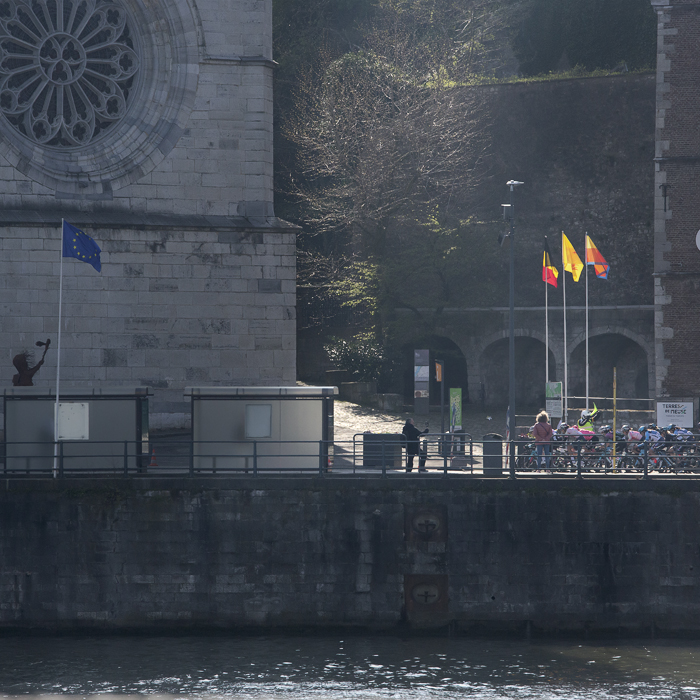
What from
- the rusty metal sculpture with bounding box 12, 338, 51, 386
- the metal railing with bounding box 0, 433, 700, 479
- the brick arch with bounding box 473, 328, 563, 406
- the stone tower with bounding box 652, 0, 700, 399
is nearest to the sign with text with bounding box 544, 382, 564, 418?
the metal railing with bounding box 0, 433, 700, 479

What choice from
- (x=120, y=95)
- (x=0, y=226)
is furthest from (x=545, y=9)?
(x=0, y=226)

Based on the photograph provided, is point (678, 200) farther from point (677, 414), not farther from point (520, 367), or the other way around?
point (520, 367)

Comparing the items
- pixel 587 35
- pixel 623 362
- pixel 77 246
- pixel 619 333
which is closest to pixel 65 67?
pixel 77 246

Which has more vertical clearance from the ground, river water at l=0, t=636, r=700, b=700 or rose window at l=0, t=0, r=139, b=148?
rose window at l=0, t=0, r=139, b=148

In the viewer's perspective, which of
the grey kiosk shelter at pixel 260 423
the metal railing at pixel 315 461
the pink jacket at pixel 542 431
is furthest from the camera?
the pink jacket at pixel 542 431

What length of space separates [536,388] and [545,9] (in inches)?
790

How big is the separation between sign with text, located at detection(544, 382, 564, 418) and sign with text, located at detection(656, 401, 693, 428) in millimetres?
2352

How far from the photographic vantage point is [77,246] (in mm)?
20000

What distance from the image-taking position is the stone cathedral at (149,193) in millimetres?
23625

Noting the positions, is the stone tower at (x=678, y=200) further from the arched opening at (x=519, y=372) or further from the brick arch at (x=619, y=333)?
the arched opening at (x=519, y=372)

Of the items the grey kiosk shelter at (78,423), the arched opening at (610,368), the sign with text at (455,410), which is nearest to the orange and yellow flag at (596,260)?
the sign with text at (455,410)

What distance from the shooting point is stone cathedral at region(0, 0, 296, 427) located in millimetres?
23625

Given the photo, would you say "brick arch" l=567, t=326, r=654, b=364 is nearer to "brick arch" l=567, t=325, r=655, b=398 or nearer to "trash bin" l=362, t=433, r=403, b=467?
"brick arch" l=567, t=325, r=655, b=398

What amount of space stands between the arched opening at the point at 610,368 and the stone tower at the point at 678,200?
12350 mm
